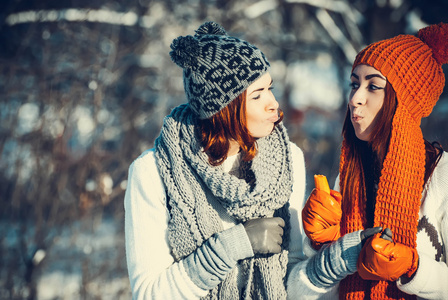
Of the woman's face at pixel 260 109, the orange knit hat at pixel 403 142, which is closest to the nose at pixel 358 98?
the orange knit hat at pixel 403 142

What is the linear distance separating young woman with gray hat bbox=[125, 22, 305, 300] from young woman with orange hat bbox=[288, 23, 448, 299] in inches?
6.7

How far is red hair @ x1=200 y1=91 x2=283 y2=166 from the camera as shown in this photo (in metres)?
1.66

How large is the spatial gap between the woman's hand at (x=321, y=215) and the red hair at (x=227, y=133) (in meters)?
0.34

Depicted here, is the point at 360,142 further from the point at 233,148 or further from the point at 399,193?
the point at 233,148

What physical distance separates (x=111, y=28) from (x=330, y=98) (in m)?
2.69

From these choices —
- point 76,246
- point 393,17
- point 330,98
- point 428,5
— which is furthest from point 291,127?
point 76,246

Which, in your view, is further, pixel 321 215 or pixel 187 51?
pixel 187 51

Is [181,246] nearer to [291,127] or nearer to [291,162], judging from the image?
[291,162]

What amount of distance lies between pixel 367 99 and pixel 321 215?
0.55m

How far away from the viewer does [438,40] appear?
5.40 feet

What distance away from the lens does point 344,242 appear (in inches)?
58.9

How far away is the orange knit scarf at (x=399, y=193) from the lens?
1.53m

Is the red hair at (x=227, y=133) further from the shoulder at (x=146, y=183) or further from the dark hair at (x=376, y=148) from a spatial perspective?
the dark hair at (x=376, y=148)

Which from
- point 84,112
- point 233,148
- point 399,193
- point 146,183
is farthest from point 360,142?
point 84,112
